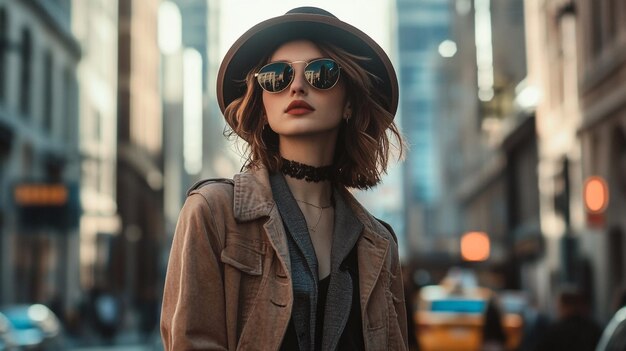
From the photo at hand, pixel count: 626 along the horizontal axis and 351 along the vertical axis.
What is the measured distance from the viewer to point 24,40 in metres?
42.6

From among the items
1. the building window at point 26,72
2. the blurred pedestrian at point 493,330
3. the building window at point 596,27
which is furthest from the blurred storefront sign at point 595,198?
the building window at point 26,72

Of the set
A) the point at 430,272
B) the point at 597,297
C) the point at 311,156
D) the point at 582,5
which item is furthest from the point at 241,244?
the point at 430,272

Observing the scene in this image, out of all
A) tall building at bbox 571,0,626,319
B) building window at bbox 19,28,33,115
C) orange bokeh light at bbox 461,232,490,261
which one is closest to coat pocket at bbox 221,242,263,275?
tall building at bbox 571,0,626,319

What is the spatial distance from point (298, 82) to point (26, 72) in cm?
4069

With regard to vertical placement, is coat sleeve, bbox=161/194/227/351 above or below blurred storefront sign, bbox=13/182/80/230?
below

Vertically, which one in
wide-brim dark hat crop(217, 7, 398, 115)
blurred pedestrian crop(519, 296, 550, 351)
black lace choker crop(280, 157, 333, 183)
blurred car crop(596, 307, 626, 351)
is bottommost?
blurred pedestrian crop(519, 296, 550, 351)

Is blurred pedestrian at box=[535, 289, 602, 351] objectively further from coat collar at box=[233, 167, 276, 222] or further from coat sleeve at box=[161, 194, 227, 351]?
coat sleeve at box=[161, 194, 227, 351]

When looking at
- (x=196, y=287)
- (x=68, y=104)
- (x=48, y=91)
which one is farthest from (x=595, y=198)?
(x=68, y=104)

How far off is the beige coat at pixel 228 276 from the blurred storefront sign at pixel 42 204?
33867 millimetres

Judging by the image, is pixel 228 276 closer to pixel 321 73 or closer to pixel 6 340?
pixel 321 73

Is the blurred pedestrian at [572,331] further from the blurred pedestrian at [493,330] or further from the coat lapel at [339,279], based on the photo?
the coat lapel at [339,279]

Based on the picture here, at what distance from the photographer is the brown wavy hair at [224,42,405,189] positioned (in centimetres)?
374

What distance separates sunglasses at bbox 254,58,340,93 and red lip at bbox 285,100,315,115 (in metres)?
0.05

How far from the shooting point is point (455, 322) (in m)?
22.1
